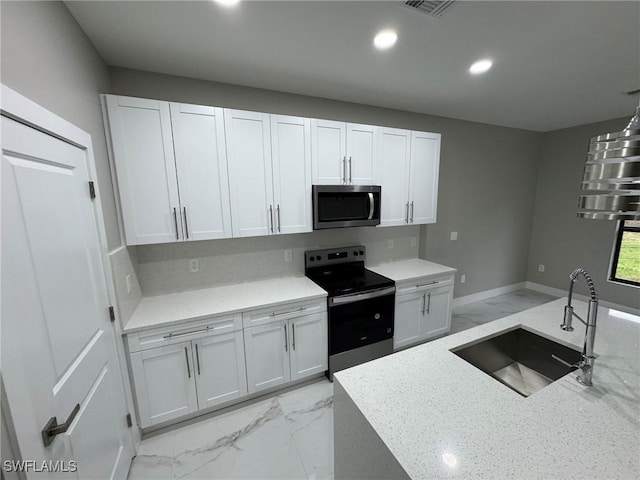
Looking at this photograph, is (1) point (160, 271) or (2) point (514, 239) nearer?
(1) point (160, 271)

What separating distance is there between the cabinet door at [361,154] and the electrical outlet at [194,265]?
1625 mm

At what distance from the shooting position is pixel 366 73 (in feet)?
6.91

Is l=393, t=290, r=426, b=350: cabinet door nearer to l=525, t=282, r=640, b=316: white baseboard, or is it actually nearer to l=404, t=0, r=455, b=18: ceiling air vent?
l=404, t=0, r=455, b=18: ceiling air vent

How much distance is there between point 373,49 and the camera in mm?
1770

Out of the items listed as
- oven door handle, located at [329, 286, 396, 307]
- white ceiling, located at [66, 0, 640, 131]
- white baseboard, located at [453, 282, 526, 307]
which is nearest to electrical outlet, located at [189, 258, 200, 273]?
oven door handle, located at [329, 286, 396, 307]

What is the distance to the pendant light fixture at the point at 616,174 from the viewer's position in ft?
2.11

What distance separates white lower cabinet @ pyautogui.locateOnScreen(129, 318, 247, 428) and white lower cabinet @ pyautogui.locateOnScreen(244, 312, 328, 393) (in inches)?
3.4

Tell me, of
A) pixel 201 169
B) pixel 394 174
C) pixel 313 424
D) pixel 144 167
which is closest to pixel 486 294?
pixel 394 174

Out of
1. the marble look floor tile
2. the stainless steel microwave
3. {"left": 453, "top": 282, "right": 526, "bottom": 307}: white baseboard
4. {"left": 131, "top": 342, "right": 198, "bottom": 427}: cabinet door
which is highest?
the stainless steel microwave

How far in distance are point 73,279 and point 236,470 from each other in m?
1.53

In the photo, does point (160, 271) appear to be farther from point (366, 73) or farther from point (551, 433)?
point (551, 433)

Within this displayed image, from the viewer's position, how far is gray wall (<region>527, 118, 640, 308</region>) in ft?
12.0

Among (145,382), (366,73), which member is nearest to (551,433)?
(145,382)

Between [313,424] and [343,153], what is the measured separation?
2.34 metres
